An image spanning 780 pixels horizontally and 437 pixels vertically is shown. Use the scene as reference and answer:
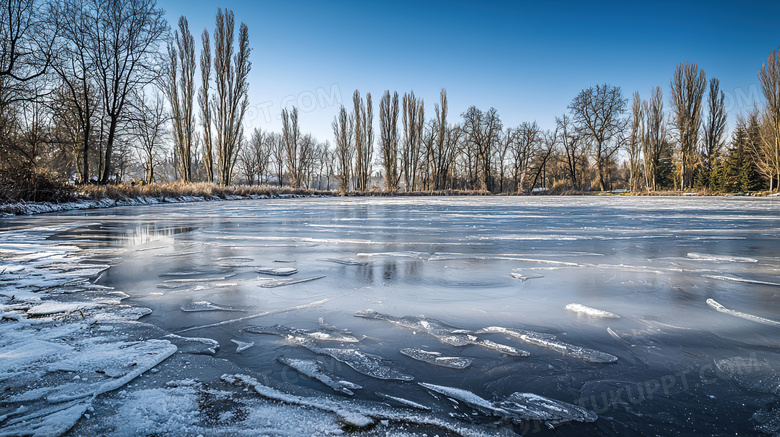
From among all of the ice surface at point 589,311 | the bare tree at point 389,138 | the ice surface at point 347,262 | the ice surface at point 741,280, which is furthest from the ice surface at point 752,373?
the bare tree at point 389,138

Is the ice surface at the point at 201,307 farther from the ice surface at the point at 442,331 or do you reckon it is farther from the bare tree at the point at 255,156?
the bare tree at the point at 255,156

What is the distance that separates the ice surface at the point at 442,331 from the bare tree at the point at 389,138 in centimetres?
3022

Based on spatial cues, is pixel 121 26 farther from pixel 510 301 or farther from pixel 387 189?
pixel 387 189

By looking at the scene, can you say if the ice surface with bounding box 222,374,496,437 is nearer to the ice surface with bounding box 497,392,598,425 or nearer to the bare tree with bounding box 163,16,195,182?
the ice surface with bounding box 497,392,598,425

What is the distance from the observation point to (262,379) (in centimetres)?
120

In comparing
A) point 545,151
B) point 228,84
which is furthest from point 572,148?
point 228,84

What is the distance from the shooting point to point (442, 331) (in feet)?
5.32

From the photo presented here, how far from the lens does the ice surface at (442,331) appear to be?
1445mm

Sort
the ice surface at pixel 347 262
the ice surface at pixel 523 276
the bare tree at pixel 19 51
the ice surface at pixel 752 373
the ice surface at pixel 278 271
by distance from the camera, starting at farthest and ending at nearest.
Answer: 1. the bare tree at pixel 19 51
2. the ice surface at pixel 347 262
3. the ice surface at pixel 278 271
4. the ice surface at pixel 523 276
5. the ice surface at pixel 752 373

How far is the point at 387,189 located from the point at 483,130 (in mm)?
9921

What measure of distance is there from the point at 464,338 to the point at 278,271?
169 cm

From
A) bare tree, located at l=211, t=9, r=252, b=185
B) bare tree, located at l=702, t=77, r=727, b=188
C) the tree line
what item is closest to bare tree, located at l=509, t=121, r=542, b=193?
the tree line

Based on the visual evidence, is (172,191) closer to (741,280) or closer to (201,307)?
(201,307)

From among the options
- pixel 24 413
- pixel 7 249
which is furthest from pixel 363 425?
pixel 7 249
